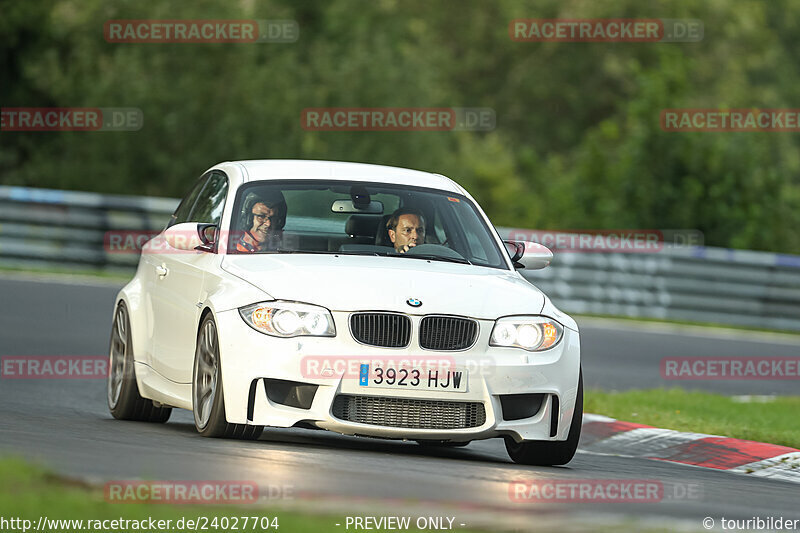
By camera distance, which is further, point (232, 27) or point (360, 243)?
point (232, 27)

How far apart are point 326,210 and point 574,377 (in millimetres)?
1959

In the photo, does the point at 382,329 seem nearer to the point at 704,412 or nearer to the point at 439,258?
the point at 439,258

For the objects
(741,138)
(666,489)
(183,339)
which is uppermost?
(741,138)

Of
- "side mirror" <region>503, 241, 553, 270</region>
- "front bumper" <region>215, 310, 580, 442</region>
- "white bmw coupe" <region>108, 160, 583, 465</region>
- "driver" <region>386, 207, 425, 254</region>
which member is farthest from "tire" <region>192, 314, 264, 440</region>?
"side mirror" <region>503, 241, 553, 270</region>

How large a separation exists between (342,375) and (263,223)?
1575mm

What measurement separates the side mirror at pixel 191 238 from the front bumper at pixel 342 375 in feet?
3.23

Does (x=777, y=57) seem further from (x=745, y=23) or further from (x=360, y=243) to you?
(x=360, y=243)

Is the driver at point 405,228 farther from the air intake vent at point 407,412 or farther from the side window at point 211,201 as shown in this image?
the air intake vent at point 407,412

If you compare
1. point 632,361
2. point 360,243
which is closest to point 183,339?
point 360,243

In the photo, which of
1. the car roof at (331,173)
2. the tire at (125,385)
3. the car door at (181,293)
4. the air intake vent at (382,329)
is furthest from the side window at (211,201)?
the air intake vent at (382,329)

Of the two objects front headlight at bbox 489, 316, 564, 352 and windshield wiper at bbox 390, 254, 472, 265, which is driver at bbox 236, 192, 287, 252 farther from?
front headlight at bbox 489, 316, 564, 352

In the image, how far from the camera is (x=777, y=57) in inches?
2473

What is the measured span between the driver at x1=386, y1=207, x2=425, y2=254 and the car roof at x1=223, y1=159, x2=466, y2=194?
0.34 metres

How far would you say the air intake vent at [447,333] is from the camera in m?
9.04
